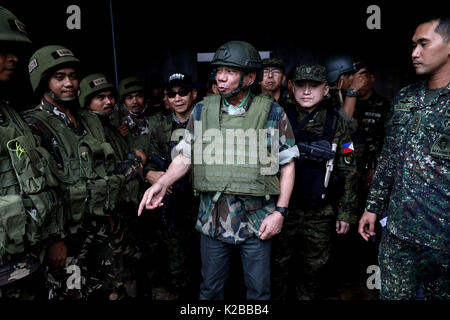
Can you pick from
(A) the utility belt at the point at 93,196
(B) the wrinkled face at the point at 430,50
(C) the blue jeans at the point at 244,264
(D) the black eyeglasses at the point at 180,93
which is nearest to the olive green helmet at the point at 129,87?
(D) the black eyeglasses at the point at 180,93

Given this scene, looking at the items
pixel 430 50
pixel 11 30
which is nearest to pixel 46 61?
pixel 11 30

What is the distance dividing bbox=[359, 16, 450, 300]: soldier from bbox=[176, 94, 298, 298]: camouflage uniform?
707mm

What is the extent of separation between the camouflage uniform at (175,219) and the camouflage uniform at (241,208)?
2.64ft

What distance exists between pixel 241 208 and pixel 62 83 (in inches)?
64.6

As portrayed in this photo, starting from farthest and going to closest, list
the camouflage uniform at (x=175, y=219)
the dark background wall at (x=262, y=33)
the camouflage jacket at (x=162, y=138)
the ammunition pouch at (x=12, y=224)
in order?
the dark background wall at (x=262, y=33) → the camouflage jacket at (x=162, y=138) → the camouflage uniform at (x=175, y=219) → the ammunition pouch at (x=12, y=224)

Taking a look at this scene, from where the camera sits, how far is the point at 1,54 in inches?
70.7

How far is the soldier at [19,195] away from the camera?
1.74 meters

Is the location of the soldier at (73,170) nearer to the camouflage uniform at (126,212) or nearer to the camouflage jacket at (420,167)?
the camouflage uniform at (126,212)

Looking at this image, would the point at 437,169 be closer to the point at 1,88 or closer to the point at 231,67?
the point at 231,67

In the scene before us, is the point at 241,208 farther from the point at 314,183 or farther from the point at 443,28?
the point at 443,28

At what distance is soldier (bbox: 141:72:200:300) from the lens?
2.87 metres

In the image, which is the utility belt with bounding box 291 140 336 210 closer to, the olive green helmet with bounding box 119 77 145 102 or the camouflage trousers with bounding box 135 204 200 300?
the camouflage trousers with bounding box 135 204 200 300

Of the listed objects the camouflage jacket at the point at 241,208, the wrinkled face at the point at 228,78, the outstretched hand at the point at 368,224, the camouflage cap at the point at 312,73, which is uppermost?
the camouflage cap at the point at 312,73

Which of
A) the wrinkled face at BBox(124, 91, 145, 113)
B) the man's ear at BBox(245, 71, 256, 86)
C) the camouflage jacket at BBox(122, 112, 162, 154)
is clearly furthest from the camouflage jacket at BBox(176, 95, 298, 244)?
the wrinkled face at BBox(124, 91, 145, 113)
